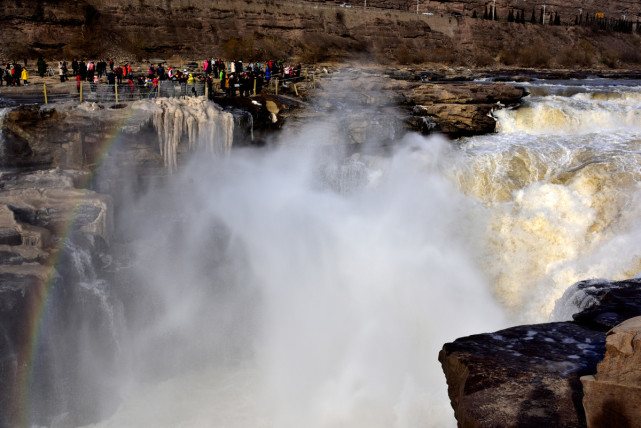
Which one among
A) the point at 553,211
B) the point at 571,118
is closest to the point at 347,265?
the point at 553,211

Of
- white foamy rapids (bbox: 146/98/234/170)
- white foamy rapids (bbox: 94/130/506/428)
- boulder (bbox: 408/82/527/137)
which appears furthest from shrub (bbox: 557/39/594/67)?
white foamy rapids (bbox: 146/98/234/170)

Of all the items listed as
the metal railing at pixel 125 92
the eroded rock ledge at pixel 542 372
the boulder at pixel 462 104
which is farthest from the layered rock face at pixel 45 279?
the boulder at pixel 462 104

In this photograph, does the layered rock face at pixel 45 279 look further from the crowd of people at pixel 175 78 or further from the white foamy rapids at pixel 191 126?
the crowd of people at pixel 175 78

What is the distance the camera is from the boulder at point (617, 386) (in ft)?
12.4

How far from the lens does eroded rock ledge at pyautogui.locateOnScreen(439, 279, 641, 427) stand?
13.0 feet

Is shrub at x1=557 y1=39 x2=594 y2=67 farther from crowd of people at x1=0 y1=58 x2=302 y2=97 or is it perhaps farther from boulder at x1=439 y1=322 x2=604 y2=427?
boulder at x1=439 y1=322 x2=604 y2=427

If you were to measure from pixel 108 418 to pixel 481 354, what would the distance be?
654cm

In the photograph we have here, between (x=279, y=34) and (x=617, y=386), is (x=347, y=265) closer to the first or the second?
(x=617, y=386)

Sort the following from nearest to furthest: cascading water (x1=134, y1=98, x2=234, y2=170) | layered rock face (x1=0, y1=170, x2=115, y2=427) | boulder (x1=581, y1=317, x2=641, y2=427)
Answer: boulder (x1=581, y1=317, x2=641, y2=427), layered rock face (x1=0, y1=170, x2=115, y2=427), cascading water (x1=134, y1=98, x2=234, y2=170)

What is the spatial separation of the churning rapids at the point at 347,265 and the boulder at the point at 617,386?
13.8ft

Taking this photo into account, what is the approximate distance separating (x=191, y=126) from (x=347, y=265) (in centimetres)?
513

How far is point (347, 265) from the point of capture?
39.7 ft

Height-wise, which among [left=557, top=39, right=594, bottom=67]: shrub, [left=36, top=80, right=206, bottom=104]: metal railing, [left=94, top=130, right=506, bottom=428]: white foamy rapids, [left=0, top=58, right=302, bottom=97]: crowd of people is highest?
[left=557, top=39, right=594, bottom=67]: shrub

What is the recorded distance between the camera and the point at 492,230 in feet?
40.7
